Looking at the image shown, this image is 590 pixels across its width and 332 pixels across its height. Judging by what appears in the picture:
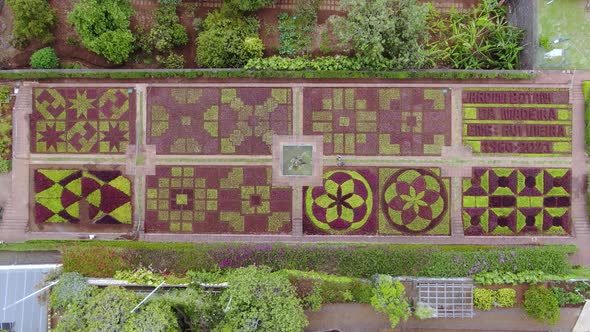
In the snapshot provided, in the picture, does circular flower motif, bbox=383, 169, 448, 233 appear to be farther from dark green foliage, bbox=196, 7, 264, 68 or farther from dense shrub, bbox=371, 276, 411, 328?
dark green foliage, bbox=196, 7, 264, 68

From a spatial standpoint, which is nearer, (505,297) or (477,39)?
(505,297)

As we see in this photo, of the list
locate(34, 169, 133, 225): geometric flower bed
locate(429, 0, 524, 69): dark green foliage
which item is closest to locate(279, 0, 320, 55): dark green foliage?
locate(429, 0, 524, 69): dark green foliage

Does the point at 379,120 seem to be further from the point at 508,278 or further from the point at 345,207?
the point at 508,278

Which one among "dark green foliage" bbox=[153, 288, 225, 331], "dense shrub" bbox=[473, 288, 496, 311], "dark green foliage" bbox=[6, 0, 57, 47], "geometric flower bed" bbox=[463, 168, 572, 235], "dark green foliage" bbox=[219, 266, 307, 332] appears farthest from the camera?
"geometric flower bed" bbox=[463, 168, 572, 235]

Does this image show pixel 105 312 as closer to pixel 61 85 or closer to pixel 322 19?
pixel 61 85

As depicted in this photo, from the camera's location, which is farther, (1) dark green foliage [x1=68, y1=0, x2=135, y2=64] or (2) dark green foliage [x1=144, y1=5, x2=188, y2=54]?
(2) dark green foliage [x1=144, y1=5, x2=188, y2=54]

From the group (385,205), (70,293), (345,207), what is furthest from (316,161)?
(70,293)
